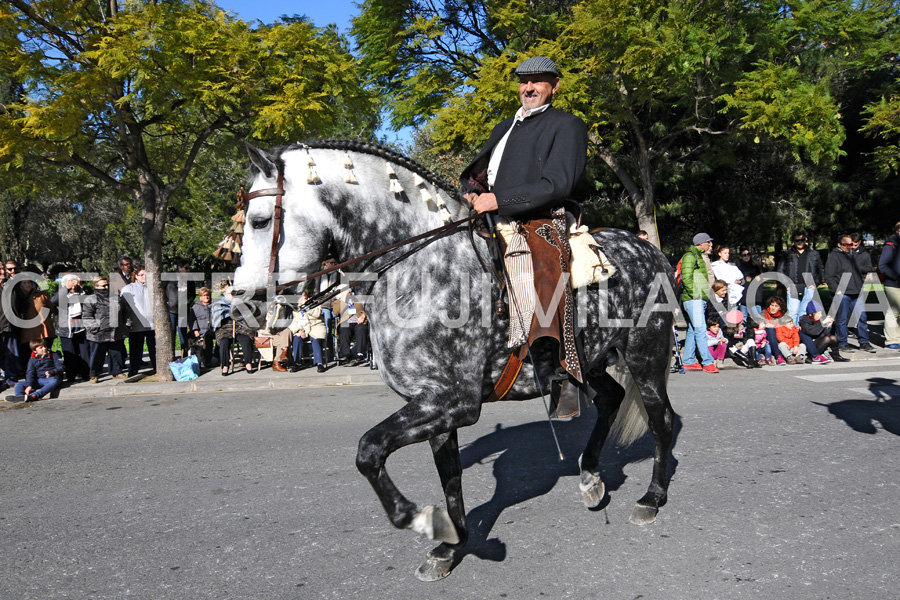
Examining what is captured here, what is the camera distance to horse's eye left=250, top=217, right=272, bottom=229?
Answer: 3412mm

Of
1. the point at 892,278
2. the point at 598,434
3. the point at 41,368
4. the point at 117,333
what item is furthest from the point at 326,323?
the point at 892,278

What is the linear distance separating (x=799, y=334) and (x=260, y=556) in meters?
10.3

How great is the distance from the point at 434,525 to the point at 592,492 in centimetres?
160

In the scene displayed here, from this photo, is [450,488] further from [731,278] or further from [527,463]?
[731,278]

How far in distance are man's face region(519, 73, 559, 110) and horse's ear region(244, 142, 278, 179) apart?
1.48 m

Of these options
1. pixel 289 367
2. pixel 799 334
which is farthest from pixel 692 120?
pixel 289 367

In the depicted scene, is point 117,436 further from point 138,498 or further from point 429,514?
point 429,514

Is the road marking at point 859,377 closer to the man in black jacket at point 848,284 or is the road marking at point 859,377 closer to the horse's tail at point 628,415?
the man in black jacket at point 848,284

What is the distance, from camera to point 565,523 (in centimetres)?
436

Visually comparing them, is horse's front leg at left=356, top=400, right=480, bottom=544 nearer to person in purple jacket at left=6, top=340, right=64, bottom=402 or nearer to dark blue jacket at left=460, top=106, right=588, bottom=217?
dark blue jacket at left=460, top=106, right=588, bottom=217

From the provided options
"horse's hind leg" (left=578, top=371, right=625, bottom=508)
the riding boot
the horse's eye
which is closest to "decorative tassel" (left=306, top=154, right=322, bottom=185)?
the horse's eye

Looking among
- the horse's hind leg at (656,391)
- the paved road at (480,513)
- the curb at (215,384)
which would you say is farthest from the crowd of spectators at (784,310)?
the horse's hind leg at (656,391)

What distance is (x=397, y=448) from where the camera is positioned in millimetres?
3320

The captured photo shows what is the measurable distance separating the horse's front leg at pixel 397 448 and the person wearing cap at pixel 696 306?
836 cm
